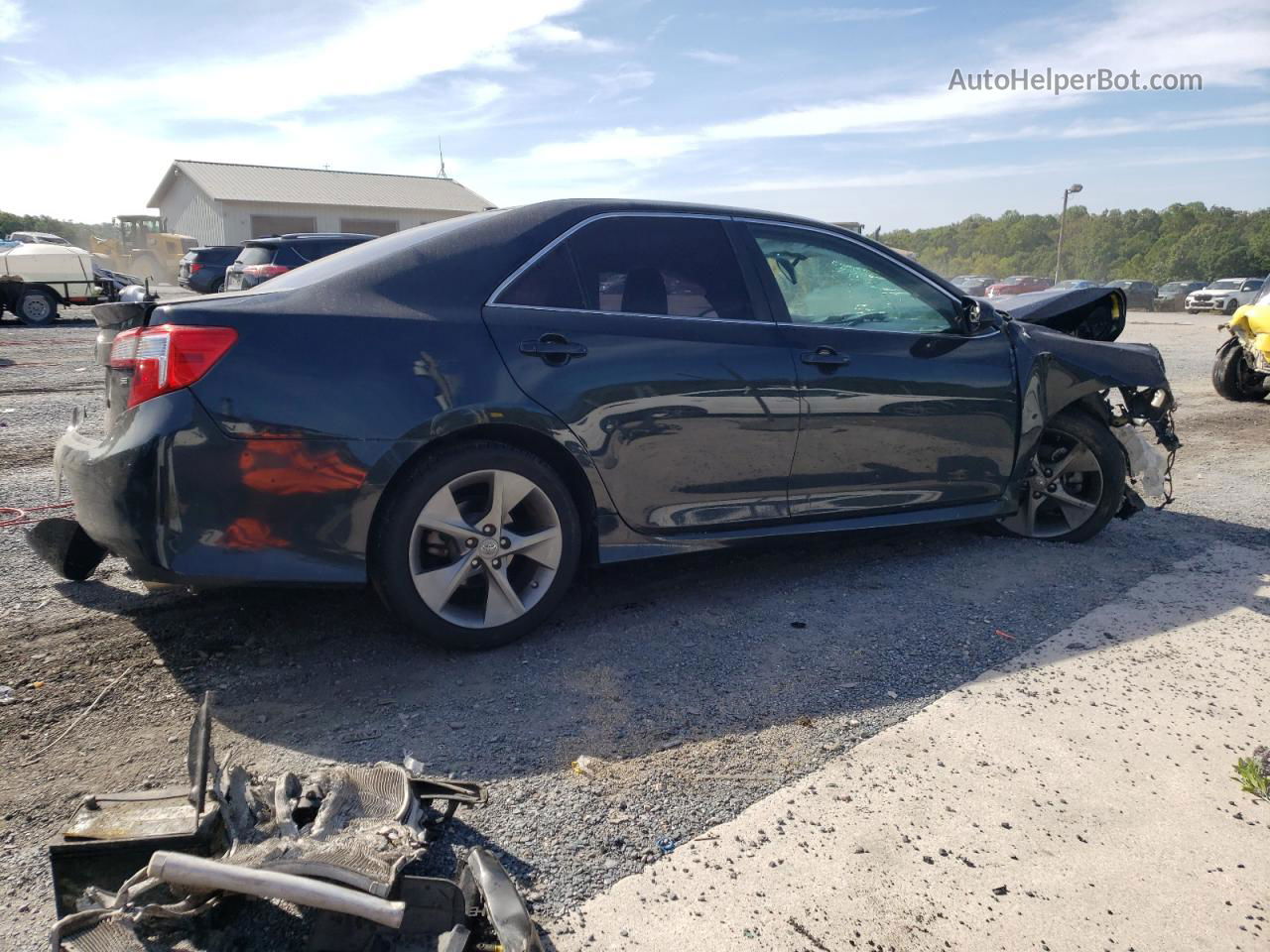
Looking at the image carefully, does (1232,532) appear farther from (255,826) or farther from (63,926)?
(63,926)

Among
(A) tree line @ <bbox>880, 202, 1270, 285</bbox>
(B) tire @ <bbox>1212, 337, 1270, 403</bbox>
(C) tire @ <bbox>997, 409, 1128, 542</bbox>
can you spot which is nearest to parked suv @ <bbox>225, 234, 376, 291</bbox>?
(B) tire @ <bbox>1212, 337, 1270, 403</bbox>

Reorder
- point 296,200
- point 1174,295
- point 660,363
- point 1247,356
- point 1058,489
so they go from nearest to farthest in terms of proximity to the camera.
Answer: point 660,363
point 1058,489
point 1247,356
point 296,200
point 1174,295

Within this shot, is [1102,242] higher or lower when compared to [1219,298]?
higher

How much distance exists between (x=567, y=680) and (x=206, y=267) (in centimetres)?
2312

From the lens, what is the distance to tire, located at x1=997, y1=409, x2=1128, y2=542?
5.07 meters

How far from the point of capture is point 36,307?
737 inches

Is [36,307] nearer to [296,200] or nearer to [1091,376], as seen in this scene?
[1091,376]

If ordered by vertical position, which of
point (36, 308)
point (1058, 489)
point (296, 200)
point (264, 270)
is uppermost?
point (296, 200)

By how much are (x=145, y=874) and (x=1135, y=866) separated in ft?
7.59

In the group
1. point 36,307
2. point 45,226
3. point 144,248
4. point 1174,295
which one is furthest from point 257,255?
point 45,226

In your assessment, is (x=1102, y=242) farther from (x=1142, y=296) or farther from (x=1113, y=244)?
(x=1142, y=296)

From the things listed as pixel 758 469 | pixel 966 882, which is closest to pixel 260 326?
pixel 758 469

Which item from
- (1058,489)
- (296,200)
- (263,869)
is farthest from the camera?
(296,200)

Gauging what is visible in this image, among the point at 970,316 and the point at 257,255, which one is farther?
the point at 257,255
